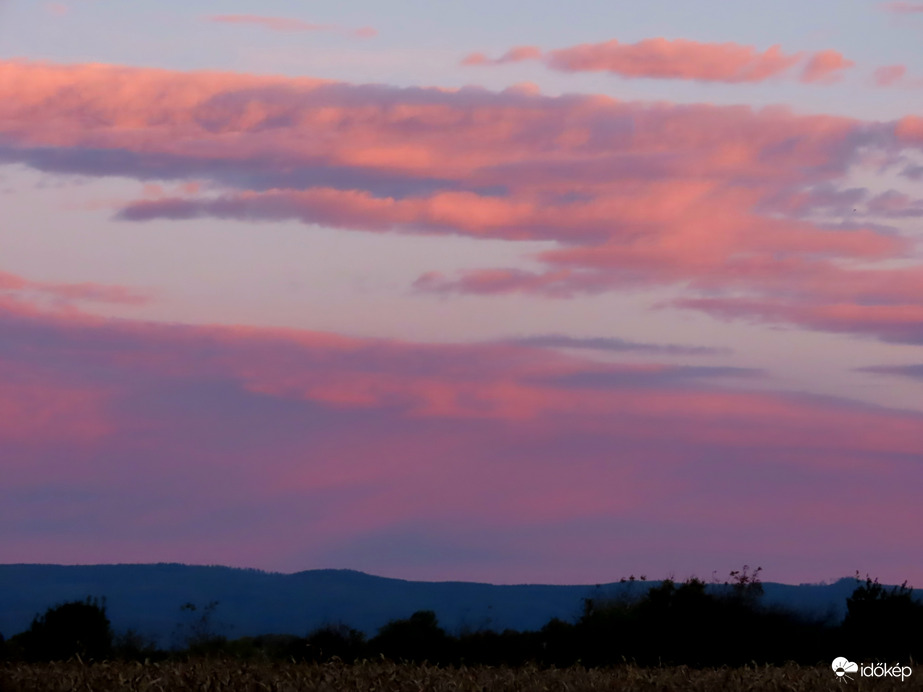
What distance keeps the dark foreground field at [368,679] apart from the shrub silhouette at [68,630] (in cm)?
1742

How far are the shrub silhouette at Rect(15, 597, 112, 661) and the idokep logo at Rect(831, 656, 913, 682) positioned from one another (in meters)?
23.1

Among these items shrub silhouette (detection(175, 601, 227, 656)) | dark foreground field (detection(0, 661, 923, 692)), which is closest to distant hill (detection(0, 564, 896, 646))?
shrub silhouette (detection(175, 601, 227, 656))

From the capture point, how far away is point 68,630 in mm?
40000

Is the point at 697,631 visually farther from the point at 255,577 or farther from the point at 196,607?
the point at 255,577

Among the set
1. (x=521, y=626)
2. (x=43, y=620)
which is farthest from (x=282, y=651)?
(x=521, y=626)

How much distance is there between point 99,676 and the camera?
61.8 feet

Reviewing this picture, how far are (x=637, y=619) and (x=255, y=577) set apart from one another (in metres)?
122

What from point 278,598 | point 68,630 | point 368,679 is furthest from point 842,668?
point 278,598

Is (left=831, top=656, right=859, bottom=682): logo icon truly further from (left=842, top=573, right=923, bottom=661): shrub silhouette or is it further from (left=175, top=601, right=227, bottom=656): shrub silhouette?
(left=175, top=601, right=227, bottom=656): shrub silhouette

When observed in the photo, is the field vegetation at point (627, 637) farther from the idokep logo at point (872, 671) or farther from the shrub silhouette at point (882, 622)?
the idokep logo at point (872, 671)

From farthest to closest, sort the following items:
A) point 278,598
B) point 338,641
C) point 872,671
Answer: point 278,598
point 338,641
point 872,671

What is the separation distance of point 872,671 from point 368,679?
33.6 ft

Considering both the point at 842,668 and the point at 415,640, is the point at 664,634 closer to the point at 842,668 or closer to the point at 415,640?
the point at 415,640

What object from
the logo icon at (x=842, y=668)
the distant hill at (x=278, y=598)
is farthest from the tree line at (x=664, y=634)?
the distant hill at (x=278, y=598)
